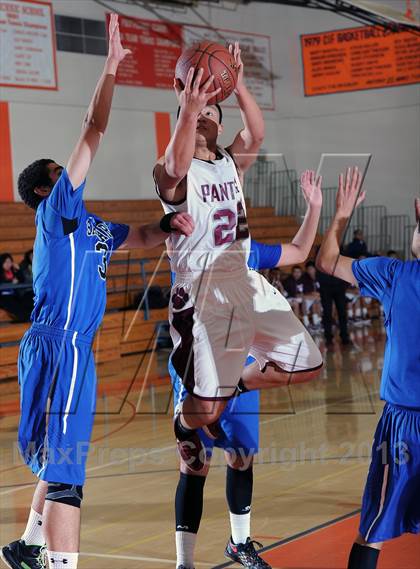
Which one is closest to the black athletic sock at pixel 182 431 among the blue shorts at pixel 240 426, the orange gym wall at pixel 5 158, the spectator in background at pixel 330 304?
the blue shorts at pixel 240 426

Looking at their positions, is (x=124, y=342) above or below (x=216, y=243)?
below

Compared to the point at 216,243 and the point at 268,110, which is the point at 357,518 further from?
the point at 268,110

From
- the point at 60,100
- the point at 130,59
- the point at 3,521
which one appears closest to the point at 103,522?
the point at 3,521

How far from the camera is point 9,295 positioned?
37.8ft

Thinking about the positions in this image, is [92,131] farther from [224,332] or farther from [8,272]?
[8,272]

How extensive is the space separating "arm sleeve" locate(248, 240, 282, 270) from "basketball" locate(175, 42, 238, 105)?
0.88 m

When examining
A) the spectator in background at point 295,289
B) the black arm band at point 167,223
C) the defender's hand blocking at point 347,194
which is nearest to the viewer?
the defender's hand blocking at point 347,194

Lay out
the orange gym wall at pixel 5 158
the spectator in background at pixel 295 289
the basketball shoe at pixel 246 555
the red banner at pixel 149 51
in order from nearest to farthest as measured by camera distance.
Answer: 1. the basketball shoe at pixel 246 555
2. the spectator in background at pixel 295 289
3. the orange gym wall at pixel 5 158
4. the red banner at pixel 149 51

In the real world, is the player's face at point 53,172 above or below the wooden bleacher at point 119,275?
above

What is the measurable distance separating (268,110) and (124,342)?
9097 mm

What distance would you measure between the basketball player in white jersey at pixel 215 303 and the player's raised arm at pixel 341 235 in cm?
53

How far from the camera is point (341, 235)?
3639 mm

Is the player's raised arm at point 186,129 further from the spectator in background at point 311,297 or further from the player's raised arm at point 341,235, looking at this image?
the spectator in background at point 311,297

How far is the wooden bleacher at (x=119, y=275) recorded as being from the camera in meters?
11.5
